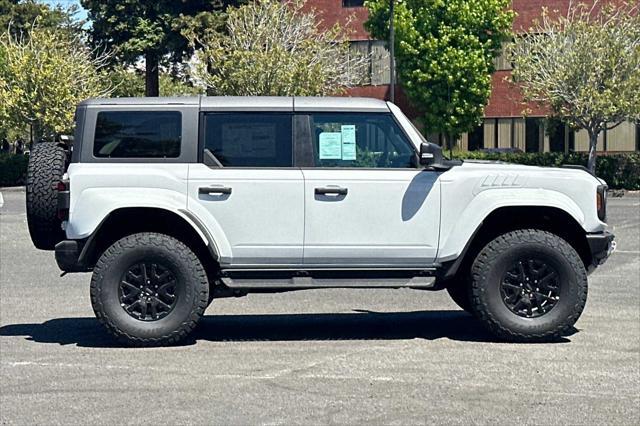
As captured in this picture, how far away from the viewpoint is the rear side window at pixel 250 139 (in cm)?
917

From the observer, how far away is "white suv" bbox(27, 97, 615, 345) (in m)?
8.98

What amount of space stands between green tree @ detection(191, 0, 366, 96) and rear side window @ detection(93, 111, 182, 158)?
106 ft

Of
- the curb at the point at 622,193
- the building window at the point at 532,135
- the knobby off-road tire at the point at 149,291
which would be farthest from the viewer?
the building window at the point at 532,135

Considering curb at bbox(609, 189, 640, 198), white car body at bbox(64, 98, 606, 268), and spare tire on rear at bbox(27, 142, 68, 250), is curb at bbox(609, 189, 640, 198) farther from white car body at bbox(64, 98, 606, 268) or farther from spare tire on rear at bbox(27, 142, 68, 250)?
spare tire on rear at bbox(27, 142, 68, 250)

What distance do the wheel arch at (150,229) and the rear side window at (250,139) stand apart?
0.65 metres

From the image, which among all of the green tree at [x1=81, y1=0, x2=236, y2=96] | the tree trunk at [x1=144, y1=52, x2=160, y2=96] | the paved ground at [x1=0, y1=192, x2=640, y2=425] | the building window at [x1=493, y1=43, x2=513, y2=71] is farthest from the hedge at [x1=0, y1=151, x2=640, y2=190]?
the paved ground at [x1=0, y1=192, x2=640, y2=425]

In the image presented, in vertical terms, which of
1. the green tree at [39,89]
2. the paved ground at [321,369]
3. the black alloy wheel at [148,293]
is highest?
the green tree at [39,89]

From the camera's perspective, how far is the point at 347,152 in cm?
922

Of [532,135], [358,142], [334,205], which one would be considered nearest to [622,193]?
[532,135]

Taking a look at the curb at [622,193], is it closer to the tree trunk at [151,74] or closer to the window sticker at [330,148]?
the tree trunk at [151,74]

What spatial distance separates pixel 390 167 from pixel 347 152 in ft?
1.27

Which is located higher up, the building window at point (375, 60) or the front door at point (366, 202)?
the building window at point (375, 60)

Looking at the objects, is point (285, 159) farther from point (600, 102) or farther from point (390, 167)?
point (600, 102)

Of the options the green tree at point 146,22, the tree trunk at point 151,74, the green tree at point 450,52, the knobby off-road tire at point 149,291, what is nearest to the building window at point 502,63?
the green tree at point 450,52
